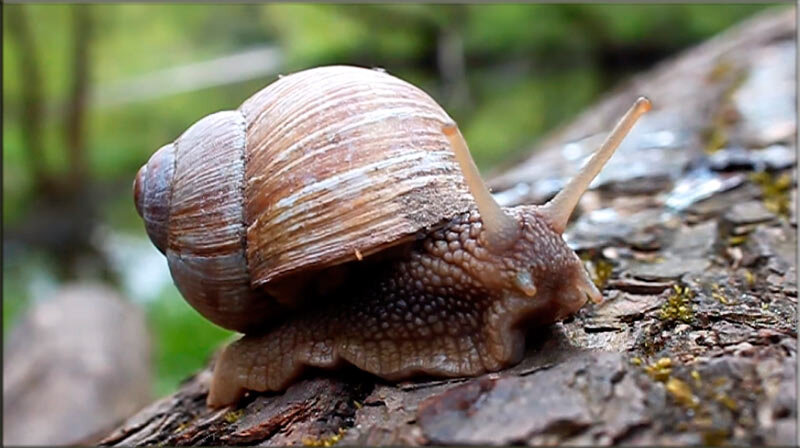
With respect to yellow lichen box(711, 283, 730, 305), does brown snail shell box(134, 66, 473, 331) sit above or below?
above

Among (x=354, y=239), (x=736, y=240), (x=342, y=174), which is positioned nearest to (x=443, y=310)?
(x=354, y=239)

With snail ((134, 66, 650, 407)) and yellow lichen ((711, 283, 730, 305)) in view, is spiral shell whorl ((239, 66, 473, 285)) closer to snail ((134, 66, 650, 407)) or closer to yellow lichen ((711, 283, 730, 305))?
snail ((134, 66, 650, 407))

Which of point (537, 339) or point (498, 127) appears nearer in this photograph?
point (537, 339)

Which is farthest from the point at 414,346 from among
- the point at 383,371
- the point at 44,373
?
the point at 44,373

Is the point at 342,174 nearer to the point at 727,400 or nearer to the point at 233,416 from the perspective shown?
the point at 233,416

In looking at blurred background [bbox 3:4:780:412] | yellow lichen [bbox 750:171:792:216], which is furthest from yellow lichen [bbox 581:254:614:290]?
blurred background [bbox 3:4:780:412]

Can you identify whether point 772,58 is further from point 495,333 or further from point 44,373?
point 44,373

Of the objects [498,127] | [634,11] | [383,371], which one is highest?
[634,11]
